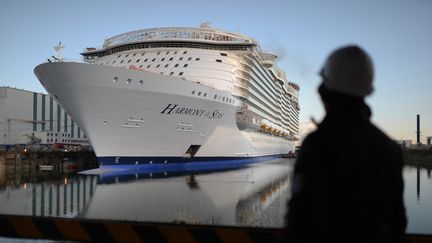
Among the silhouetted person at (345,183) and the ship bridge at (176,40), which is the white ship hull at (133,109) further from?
the silhouetted person at (345,183)

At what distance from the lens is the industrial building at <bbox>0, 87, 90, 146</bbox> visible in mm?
51438

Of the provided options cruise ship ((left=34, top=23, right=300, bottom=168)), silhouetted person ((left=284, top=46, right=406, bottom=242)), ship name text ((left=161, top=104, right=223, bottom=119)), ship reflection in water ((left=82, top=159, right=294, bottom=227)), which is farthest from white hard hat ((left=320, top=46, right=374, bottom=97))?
ship name text ((left=161, top=104, right=223, bottom=119))

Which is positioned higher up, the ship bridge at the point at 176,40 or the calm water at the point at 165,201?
the ship bridge at the point at 176,40

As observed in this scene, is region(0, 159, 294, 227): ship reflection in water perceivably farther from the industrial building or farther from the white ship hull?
the industrial building

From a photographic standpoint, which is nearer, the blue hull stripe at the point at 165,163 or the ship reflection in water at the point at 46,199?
the ship reflection in water at the point at 46,199

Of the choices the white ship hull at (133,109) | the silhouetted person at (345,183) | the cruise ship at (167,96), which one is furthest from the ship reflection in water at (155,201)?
the silhouetted person at (345,183)

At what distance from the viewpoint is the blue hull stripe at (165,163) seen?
21.8 metres

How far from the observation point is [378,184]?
4.90 ft

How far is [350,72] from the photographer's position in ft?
5.21

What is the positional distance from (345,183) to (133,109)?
2057 cm

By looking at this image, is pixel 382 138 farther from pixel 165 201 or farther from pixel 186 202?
pixel 165 201

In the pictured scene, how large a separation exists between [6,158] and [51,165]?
372cm

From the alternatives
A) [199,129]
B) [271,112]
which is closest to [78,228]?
[199,129]

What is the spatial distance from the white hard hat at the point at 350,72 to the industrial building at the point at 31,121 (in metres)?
51.8
